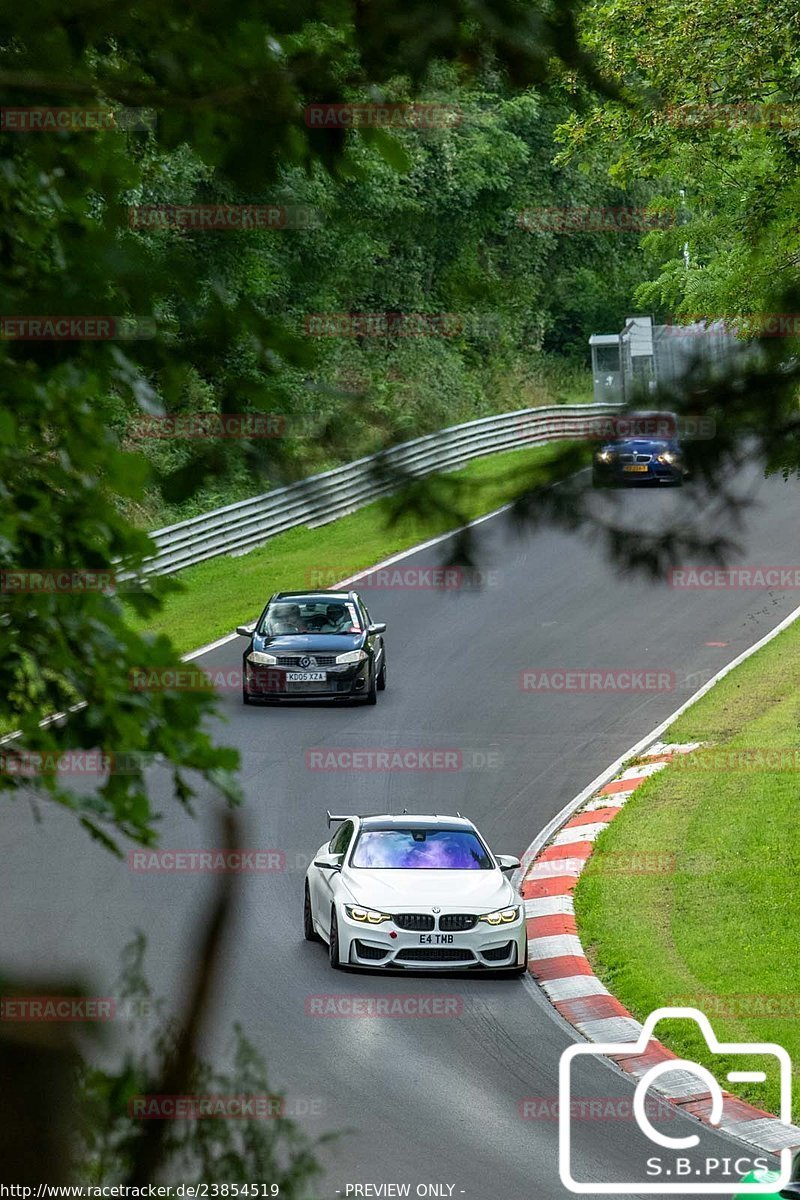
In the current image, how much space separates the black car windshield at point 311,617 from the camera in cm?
2383

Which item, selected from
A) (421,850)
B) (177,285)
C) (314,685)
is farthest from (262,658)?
(177,285)

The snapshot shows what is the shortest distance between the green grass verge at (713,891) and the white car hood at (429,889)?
1.22m

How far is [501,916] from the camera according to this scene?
14164 millimetres

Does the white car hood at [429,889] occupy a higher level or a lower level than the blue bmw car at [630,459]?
lower

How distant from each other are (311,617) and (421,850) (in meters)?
9.36

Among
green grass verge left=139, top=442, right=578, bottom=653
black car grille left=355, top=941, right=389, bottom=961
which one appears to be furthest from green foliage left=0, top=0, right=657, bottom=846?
green grass verge left=139, top=442, right=578, bottom=653

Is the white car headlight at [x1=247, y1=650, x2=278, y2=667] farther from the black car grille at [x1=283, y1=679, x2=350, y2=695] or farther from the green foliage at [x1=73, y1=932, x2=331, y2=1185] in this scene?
the green foliage at [x1=73, y1=932, x2=331, y2=1185]

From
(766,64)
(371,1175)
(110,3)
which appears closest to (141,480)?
(110,3)

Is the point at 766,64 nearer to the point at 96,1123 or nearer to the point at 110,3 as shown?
the point at 110,3

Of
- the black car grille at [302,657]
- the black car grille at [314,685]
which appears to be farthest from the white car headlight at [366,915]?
the black car grille at [314,685]

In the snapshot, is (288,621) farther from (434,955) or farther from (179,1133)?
(179,1133)

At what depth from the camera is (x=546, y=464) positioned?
486 centimetres

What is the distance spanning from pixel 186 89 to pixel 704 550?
2.20m

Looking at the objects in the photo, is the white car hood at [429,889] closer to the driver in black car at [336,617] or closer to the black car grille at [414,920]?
the black car grille at [414,920]
